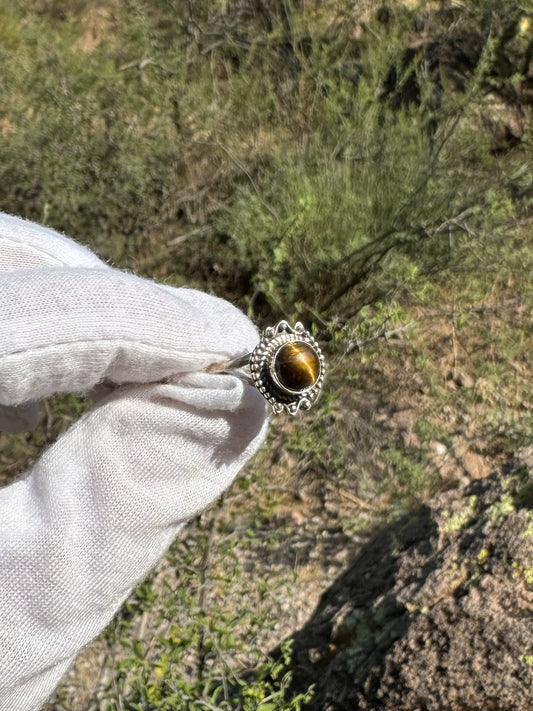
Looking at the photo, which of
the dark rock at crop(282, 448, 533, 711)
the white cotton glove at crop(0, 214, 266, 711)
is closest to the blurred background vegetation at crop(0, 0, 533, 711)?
the dark rock at crop(282, 448, 533, 711)

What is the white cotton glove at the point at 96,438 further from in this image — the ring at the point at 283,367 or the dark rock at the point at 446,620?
the dark rock at the point at 446,620

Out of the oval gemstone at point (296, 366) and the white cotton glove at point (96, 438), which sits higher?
the oval gemstone at point (296, 366)

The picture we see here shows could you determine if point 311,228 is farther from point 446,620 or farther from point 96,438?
point 96,438

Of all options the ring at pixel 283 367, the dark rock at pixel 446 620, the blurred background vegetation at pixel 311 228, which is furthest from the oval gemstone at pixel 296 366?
the blurred background vegetation at pixel 311 228

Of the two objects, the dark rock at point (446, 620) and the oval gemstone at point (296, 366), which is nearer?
the oval gemstone at point (296, 366)

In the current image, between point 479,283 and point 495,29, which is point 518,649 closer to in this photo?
point 479,283

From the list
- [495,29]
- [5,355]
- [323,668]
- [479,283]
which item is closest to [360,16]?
[495,29]
